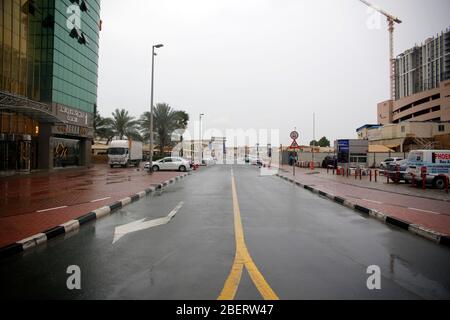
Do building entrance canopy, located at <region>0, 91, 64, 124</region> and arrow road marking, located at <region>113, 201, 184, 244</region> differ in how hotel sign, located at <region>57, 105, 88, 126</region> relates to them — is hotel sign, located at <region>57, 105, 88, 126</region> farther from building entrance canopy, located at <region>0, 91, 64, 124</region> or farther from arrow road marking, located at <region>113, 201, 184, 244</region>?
arrow road marking, located at <region>113, 201, 184, 244</region>

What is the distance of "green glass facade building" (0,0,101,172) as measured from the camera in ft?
75.0

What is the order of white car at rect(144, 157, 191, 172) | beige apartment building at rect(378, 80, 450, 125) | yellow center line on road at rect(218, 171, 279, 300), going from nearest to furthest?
yellow center line on road at rect(218, 171, 279, 300) < white car at rect(144, 157, 191, 172) < beige apartment building at rect(378, 80, 450, 125)

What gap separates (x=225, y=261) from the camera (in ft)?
16.1

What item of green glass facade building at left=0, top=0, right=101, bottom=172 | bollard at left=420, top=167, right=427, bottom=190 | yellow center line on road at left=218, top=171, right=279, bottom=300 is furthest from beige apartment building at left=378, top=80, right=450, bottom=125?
yellow center line on road at left=218, top=171, right=279, bottom=300

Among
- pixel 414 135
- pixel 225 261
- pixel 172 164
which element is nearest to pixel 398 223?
pixel 225 261

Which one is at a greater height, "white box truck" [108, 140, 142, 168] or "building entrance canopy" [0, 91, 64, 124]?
"building entrance canopy" [0, 91, 64, 124]

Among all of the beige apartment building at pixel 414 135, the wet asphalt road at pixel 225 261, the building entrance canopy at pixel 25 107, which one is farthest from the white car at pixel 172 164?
the beige apartment building at pixel 414 135

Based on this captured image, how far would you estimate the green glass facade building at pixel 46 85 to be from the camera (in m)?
22.9

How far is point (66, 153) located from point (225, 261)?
1262 inches

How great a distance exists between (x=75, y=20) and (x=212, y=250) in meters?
35.7

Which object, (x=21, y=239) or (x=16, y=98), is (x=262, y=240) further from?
(x=16, y=98)

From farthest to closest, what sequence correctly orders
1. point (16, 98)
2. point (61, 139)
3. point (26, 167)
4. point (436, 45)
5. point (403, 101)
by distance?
point (436, 45) → point (403, 101) → point (61, 139) → point (26, 167) → point (16, 98)
